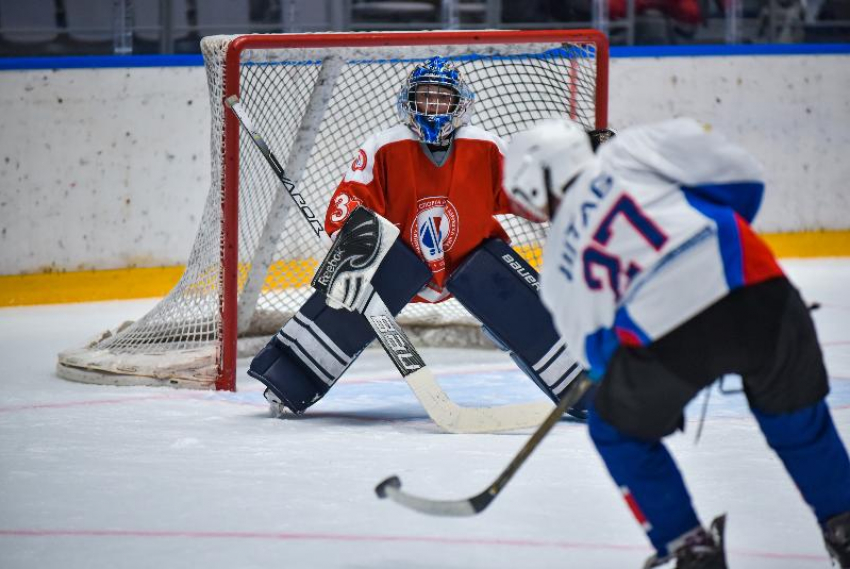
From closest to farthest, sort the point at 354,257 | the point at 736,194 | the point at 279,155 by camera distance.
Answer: the point at 736,194 → the point at 354,257 → the point at 279,155

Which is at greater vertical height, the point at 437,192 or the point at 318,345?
the point at 437,192

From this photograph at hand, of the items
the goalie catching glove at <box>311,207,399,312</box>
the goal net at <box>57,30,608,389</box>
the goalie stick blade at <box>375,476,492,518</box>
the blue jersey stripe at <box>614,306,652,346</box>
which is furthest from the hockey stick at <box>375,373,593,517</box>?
the goal net at <box>57,30,608,389</box>

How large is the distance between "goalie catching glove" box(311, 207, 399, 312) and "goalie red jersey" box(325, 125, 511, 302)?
196mm

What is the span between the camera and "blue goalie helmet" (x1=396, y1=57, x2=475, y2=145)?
3545 millimetres

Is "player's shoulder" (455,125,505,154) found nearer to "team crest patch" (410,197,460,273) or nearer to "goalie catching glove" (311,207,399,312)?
"team crest patch" (410,197,460,273)

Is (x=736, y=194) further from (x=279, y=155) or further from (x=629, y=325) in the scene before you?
(x=279, y=155)

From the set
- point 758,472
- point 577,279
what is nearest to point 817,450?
point 577,279

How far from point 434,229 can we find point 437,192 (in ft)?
0.31

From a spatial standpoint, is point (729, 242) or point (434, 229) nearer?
point (729, 242)

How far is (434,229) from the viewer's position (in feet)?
11.9

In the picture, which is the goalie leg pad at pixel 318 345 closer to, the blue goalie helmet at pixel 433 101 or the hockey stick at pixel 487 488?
the blue goalie helmet at pixel 433 101

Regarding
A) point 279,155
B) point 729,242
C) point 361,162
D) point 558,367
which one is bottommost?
point 558,367

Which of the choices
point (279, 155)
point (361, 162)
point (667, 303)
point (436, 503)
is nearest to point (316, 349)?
point (361, 162)

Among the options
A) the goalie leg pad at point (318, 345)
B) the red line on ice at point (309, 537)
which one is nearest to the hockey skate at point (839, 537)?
the red line on ice at point (309, 537)
